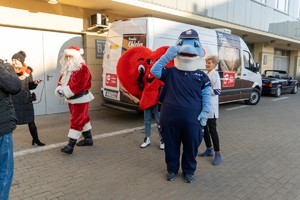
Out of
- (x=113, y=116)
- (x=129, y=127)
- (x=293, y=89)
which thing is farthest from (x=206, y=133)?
(x=293, y=89)

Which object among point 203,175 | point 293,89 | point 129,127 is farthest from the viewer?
point 293,89

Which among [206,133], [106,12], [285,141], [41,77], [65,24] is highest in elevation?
[106,12]

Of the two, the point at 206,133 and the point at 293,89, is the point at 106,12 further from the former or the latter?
the point at 293,89

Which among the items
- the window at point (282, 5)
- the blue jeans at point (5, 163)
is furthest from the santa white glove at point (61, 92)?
the window at point (282, 5)

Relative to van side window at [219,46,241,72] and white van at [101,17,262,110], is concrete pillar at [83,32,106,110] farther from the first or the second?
van side window at [219,46,241,72]

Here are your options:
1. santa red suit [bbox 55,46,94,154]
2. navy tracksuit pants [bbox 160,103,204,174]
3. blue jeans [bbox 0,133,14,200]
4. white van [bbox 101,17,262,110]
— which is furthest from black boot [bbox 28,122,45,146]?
navy tracksuit pants [bbox 160,103,204,174]

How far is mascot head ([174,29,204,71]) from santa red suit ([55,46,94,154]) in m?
1.82

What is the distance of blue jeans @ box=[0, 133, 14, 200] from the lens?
241 cm

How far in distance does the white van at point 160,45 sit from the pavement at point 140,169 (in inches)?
40.6

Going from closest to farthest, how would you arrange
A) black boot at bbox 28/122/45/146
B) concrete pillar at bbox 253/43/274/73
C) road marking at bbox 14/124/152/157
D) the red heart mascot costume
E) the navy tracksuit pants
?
the navy tracksuit pants, the red heart mascot costume, road marking at bbox 14/124/152/157, black boot at bbox 28/122/45/146, concrete pillar at bbox 253/43/274/73

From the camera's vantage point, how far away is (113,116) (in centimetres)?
788

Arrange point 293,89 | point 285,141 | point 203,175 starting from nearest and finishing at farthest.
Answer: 1. point 203,175
2. point 285,141
3. point 293,89

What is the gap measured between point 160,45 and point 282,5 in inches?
627

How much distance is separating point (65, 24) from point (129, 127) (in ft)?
12.9
